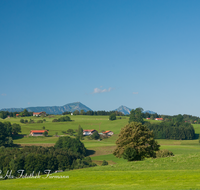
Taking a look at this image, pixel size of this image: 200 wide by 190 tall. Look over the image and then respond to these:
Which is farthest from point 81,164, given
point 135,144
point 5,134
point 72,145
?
point 5,134

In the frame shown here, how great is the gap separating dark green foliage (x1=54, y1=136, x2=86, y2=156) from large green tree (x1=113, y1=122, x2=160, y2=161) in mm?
68582

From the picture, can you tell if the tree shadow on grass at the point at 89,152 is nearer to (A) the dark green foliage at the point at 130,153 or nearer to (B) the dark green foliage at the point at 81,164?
(B) the dark green foliage at the point at 81,164

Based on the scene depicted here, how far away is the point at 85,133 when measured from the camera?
19388 cm

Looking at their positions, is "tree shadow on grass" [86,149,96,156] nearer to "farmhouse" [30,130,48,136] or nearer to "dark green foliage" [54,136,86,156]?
"dark green foliage" [54,136,86,156]

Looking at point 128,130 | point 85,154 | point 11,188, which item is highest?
point 128,130

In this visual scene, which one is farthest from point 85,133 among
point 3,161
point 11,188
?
point 11,188

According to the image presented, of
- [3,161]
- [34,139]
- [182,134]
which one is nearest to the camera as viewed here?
[3,161]

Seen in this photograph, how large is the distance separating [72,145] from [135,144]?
83270 mm

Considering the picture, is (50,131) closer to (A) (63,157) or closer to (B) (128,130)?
(A) (63,157)

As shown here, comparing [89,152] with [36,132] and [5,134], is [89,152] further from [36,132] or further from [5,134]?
[36,132]

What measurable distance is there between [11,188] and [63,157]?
264 feet

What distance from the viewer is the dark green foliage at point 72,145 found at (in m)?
127

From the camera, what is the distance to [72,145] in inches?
5256

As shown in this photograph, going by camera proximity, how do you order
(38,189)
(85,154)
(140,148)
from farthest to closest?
(85,154), (140,148), (38,189)
